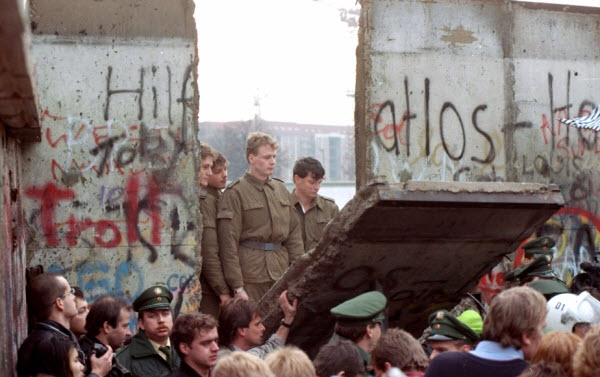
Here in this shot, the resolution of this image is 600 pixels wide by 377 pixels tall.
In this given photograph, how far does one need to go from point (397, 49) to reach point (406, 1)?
0.55 metres

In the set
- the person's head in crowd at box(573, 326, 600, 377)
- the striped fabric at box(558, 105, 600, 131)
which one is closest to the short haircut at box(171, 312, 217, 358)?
the person's head in crowd at box(573, 326, 600, 377)

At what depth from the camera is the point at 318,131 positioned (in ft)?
230

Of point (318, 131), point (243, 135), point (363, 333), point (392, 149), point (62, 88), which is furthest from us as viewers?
point (318, 131)

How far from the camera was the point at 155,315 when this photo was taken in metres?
7.35

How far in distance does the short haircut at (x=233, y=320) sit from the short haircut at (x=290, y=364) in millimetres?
1826

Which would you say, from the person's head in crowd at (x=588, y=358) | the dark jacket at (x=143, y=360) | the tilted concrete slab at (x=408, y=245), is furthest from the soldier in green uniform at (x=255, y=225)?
the person's head in crowd at (x=588, y=358)

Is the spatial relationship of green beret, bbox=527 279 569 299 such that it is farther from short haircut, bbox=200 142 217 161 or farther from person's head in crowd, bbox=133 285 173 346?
short haircut, bbox=200 142 217 161

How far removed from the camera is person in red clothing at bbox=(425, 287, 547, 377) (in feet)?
17.5

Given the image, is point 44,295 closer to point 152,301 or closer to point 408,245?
point 152,301

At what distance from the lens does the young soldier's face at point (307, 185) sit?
33.7 feet

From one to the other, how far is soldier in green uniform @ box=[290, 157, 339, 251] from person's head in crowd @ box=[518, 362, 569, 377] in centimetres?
554

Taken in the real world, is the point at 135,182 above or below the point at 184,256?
above

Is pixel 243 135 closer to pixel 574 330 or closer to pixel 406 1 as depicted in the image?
pixel 406 1

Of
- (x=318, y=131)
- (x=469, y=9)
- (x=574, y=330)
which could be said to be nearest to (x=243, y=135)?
(x=318, y=131)
